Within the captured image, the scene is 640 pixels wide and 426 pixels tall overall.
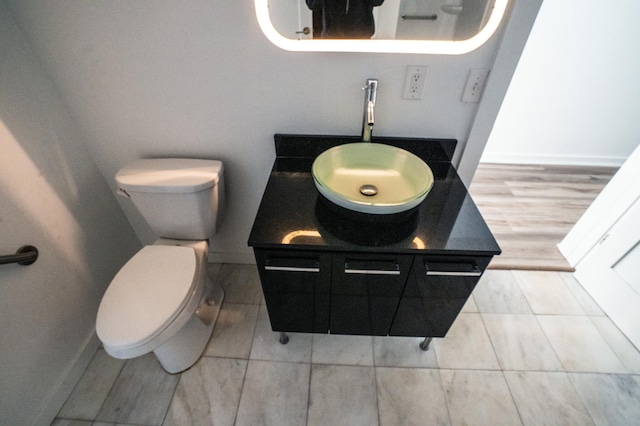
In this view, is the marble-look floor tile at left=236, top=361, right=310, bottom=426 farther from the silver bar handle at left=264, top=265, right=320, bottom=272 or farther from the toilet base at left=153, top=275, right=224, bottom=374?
the silver bar handle at left=264, top=265, right=320, bottom=272

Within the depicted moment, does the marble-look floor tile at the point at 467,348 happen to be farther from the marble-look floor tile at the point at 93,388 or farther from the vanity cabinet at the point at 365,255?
the marble-look floor tile at the point at 93,388

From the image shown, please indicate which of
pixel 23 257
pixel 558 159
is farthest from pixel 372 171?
pixel 558 159

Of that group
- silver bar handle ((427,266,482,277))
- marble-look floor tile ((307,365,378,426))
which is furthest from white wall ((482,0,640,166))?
marble-look floor tile ((307,365,378,426))

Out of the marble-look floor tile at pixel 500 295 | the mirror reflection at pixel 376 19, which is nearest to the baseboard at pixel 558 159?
the marble-look floor tile at pixel 500 295

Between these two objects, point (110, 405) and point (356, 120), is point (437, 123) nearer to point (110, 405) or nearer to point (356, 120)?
point (356, 120)

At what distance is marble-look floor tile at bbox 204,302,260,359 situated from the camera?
1.33m

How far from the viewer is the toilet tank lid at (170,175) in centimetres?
111

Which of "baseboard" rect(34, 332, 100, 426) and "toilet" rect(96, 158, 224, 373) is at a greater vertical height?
"toilet" rect(96, 158, 224, 373)

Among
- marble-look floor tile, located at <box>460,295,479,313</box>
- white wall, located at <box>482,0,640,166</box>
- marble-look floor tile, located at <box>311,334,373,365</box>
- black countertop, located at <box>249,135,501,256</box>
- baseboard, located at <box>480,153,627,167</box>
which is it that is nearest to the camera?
black countertop, located at <box>249,135,501,256</box>

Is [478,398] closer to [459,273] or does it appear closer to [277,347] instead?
[459,273]

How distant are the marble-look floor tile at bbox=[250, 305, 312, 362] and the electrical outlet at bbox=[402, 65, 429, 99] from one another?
4.14ft

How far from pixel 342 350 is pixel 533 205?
203 centimetres

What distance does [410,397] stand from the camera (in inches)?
46.4

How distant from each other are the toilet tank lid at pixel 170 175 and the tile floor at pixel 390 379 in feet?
2.61
